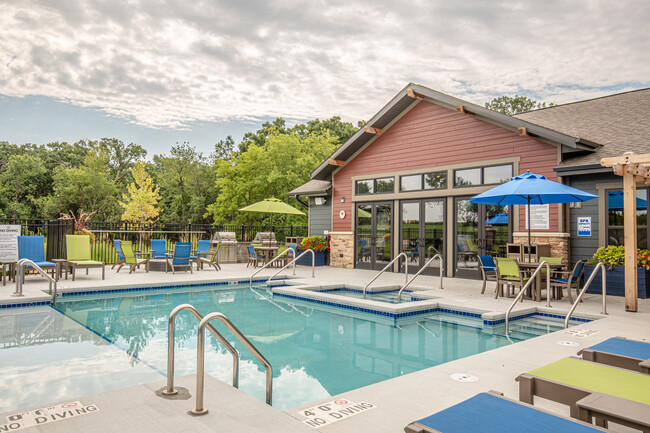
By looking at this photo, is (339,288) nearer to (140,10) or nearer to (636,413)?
(636,413)

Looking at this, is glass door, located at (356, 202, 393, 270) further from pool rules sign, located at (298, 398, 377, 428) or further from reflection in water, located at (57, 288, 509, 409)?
pool rules sign, located at (298, 398, 377, 428)

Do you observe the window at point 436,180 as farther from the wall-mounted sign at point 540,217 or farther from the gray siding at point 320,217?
the gray siding at point 320,217

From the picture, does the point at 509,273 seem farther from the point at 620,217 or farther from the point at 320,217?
the point at 320,217

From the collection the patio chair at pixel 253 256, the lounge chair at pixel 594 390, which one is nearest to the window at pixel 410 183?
the patio chair at pixel 253 256

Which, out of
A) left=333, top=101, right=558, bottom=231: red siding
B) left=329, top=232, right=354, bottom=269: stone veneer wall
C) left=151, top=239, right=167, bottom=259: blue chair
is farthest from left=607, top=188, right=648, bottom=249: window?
left=151, top=239, right=167, bottom=259: blue chair

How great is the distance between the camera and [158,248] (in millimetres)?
12375

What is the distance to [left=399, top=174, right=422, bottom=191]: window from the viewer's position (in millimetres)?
12305

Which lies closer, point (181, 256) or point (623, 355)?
point (623, 355)

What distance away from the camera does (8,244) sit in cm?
916

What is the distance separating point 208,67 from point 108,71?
7180 millimetres

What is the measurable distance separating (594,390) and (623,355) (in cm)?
104

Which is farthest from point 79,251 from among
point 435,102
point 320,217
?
point 435,102

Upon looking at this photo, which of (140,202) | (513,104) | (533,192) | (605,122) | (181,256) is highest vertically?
(513,104)

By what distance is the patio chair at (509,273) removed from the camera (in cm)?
782
